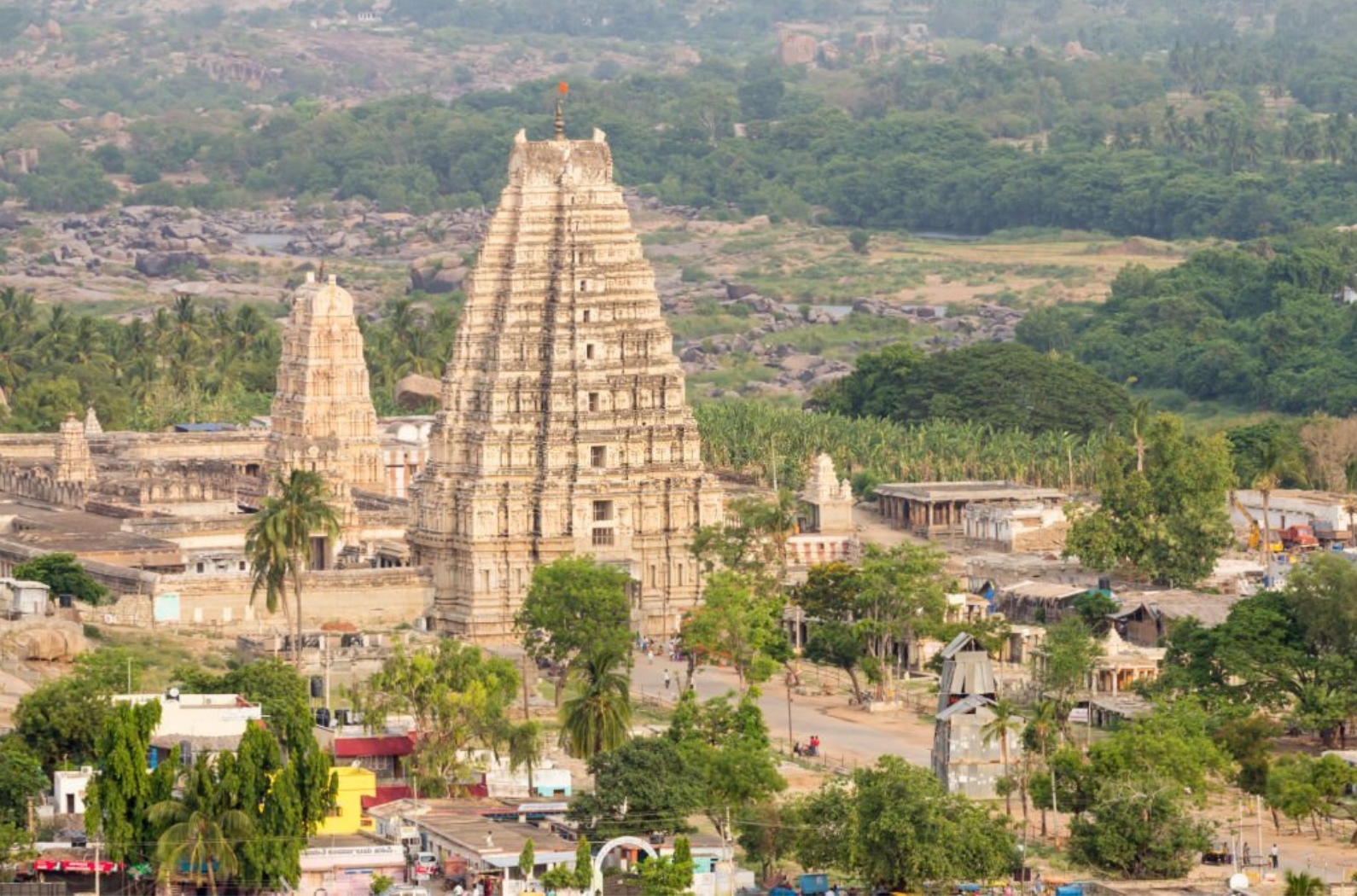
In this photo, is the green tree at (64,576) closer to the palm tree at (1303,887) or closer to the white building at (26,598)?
the white building at (26,598)

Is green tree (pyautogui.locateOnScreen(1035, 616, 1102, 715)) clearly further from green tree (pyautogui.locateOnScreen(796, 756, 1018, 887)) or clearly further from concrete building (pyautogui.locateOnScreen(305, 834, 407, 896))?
concrete building (pyautogui.locateOnScreen(305, 834, 407, 896))

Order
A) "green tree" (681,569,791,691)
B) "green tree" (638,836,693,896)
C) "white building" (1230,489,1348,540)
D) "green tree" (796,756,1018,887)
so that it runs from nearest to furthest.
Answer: "green tree" (638,836,693,896), "green tree" (796,756,1018,887), "green tree" (681,569,791,691), "white building" (1230,489,1348,540)

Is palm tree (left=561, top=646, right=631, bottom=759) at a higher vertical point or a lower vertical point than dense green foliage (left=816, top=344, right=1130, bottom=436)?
lower

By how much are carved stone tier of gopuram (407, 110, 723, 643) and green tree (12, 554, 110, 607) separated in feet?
31.5

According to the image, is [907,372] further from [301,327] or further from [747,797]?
[747,797]

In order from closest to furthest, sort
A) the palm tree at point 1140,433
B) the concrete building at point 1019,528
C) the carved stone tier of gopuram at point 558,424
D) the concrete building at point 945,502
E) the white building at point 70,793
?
the white building at point 70,793 → the carved stone tier of gopuram at point 558,424 → the palm tree at point 1140,433 → the concrete building at point 1019,528 → the concrete building at point 945,502

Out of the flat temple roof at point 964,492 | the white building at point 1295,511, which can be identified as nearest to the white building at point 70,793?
the white building at point 1295,511

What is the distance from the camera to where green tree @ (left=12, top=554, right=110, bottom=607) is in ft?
361

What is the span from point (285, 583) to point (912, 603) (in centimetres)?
1724

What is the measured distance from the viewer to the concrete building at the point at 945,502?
5226 inches

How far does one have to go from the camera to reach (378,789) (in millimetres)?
86375

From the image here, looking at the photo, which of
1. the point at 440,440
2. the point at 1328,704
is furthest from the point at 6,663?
the point at 1328,704

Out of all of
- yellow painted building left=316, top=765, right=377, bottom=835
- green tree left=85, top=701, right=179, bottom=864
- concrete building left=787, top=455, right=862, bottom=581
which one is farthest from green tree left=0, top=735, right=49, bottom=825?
concrete building left=787, top=455, right=862, bottom=581

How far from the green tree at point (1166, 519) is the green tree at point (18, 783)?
4399 cm
